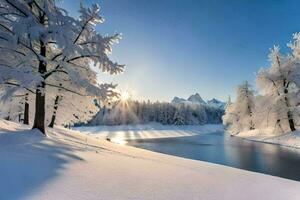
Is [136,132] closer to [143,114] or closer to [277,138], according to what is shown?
[277,138]

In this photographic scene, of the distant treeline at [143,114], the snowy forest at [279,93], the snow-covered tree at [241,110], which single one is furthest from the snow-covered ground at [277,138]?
the distant treeline at [143,114]

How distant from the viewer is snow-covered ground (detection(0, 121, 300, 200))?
6.00 meters

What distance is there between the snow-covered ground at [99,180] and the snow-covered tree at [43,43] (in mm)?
2500

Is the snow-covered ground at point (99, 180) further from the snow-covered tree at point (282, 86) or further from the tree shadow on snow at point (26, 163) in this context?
the snow-covered tree at point (282, 86)

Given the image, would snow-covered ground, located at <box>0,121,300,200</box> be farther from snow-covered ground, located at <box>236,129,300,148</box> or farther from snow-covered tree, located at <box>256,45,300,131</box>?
snow-covered tree, located at <box>256,45,300,131</box>

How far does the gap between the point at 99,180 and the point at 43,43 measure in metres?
8.14

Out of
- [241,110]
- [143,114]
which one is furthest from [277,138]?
[143,114]

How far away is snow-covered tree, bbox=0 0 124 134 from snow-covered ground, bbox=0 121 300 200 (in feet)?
8.20

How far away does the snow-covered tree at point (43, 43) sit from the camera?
10984 millimetres

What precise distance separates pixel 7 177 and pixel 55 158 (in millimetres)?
2087

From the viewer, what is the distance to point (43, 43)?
12.7 metres

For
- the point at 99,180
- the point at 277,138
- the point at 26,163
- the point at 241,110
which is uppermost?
the point at 241,110

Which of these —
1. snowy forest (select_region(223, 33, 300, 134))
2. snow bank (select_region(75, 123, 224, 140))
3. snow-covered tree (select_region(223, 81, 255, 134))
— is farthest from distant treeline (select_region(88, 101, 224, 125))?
snowy forest (select_region(223, 33, 300, 134))

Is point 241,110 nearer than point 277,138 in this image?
No
